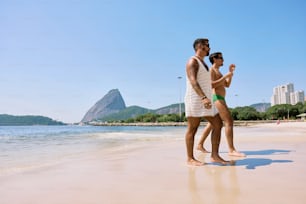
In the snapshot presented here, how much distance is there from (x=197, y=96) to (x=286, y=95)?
170m

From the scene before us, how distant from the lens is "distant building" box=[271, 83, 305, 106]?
485 ft

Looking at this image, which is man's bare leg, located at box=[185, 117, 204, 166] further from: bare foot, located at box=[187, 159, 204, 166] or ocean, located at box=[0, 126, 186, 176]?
ocean, located at box=[0, 126, 186, 176]

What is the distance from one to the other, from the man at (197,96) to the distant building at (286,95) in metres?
162

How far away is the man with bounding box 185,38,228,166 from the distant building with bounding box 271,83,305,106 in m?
162

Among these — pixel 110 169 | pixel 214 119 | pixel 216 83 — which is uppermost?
pixel 216 83

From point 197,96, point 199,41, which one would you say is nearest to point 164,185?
point 197,96

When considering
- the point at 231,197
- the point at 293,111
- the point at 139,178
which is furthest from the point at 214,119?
the point at 293,111

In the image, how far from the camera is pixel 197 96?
3.30 metres

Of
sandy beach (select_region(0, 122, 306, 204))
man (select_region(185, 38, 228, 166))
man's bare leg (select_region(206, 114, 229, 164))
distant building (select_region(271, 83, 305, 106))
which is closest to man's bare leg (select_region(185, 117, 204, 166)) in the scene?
man (select_region(185, 38, 228, 166))

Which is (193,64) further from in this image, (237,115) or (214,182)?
(237,115)

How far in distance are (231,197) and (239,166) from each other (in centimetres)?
138

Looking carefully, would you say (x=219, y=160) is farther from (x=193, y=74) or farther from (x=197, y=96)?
(x=193, y=74)

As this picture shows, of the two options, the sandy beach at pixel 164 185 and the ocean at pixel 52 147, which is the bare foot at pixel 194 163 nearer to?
the sandy beach at pixel 164 185

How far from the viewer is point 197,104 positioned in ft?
10.9
